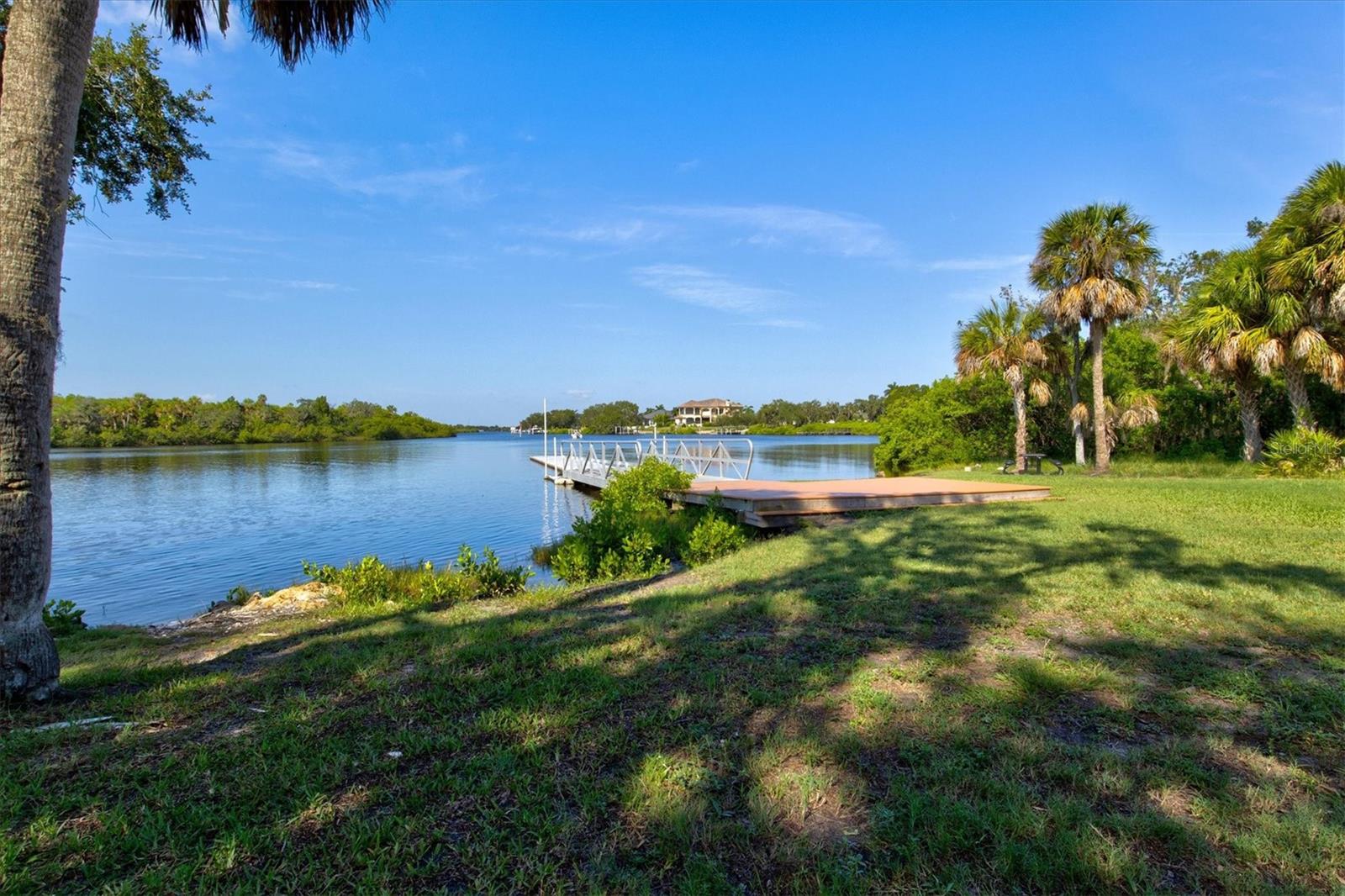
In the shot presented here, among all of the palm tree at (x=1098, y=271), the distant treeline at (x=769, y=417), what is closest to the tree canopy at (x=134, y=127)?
the palm tree at (x=1098, y=271)

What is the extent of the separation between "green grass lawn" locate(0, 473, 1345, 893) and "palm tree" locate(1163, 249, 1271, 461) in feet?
38.9

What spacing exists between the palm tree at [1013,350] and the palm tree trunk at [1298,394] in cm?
481

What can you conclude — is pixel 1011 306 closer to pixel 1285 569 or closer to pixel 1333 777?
pixel 1285 569

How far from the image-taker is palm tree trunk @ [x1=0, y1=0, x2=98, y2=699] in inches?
110

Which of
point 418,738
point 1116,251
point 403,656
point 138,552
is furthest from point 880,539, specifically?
point 138,552

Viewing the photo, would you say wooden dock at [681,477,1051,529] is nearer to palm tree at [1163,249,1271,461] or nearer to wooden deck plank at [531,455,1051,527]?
wooden deck plank at [531,455,1051,527]

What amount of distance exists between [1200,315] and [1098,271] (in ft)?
7.64

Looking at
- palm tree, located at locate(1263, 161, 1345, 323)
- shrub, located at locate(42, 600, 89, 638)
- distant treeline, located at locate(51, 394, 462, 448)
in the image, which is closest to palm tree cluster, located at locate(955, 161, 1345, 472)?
palm tree, located at locate(1263, 161, 1345, 323)

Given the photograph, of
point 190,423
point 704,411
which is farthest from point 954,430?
point 704,411

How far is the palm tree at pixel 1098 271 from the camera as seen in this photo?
14.4 metres

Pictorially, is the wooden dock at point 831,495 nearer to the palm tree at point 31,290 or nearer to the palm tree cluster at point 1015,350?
the palm tree cluster at point 1015,350

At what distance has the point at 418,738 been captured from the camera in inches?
99.4

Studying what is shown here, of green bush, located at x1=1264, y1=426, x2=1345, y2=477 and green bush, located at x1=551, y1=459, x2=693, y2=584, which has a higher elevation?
green bush, located at x1=1264, y1=426, x2=1345, y2=477

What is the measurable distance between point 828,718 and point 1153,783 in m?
1.13
